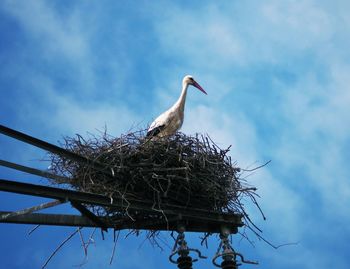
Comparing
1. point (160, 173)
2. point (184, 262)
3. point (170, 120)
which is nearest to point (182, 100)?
point (170, 120)

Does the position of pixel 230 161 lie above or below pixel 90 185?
above

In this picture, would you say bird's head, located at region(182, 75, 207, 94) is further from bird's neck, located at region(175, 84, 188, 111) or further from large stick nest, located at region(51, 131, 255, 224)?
large stick nest, located at region(51, 131, 255, 224)

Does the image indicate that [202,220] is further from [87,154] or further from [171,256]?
[87,154]

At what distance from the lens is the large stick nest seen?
5.32 meters

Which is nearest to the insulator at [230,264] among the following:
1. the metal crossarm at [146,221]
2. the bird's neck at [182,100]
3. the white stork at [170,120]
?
the metal crossarm at [146,221]

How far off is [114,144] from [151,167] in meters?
0.51

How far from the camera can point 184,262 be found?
14.6ft

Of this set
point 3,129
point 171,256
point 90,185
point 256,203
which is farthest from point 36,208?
point 256,203

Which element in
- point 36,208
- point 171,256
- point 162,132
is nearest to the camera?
point 36,208

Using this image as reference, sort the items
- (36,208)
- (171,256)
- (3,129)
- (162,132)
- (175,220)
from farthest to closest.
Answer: (162,132), (175,220), (171,256), (36,208), (3,129)

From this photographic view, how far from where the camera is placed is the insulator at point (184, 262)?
175 inches

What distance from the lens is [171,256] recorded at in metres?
4.52

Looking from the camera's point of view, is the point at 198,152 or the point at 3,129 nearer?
the point at 3,129

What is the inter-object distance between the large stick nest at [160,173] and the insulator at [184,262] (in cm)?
53
